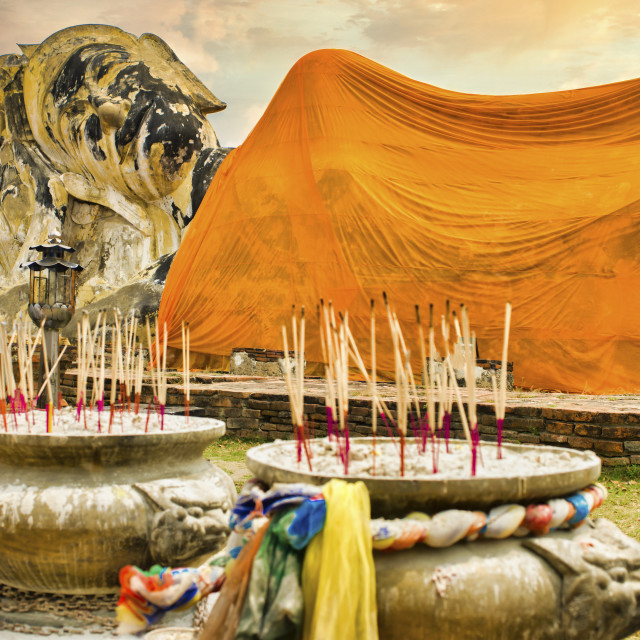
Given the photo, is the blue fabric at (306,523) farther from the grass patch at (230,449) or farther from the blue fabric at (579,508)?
the grass patch at (230,449)

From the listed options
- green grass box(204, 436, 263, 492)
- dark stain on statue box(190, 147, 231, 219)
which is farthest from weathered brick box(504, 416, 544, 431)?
dark stain on statue box(190, 147, 231, 219)

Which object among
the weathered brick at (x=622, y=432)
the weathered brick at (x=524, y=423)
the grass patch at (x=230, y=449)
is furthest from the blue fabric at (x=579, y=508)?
the grass patch at (x=230, y=449)

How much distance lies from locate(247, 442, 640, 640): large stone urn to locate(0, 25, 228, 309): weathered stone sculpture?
1326 centimetres

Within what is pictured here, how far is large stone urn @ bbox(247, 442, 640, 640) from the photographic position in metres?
1.40

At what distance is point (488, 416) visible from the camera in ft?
14.6

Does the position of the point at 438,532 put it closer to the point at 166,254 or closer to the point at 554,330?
the point at 554,330

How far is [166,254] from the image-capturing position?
15.2 m

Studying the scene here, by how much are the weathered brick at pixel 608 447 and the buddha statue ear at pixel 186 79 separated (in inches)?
519

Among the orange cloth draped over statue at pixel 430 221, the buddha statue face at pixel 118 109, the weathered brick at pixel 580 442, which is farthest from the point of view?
the buddha statue face at pixel 118 109

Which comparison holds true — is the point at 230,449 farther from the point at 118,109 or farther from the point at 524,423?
the point at 118,109

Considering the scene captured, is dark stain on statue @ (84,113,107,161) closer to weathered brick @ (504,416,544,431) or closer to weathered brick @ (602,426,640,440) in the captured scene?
weathered brick @ (504,416,544,431)

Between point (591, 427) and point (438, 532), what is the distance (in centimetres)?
293

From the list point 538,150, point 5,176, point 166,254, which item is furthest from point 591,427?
point 5,176

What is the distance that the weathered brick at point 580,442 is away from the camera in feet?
13.5
